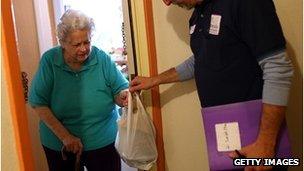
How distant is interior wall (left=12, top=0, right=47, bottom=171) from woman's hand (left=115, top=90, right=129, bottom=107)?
861mm

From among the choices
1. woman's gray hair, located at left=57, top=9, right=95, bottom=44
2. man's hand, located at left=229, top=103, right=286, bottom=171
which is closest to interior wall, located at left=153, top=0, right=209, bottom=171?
woman's gray hair, located at left=57, top=9, right=95, bottom=44

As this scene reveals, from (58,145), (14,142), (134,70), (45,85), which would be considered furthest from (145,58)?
(14,142)

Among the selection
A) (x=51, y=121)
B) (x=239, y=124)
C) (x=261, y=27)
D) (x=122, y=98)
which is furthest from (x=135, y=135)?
(x=261, y=27)

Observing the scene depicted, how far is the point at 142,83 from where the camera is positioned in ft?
5.09

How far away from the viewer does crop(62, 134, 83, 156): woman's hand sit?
5.53ft

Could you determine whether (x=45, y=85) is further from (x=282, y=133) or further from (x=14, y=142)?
(x=282, y=133)

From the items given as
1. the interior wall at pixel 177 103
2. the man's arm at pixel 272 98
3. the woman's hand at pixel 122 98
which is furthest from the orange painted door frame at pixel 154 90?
the man's arm at pixel 272 98

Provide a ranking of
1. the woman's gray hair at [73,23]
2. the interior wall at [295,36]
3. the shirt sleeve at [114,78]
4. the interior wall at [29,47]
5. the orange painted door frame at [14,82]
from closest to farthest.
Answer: the orange painted door frame at [14,82] → the interior wall at [295,36] → the woman's gray hair at [73,23] → the shirt sleeve at [114,78] → the interior wall at [29,47]

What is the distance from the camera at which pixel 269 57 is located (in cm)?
103

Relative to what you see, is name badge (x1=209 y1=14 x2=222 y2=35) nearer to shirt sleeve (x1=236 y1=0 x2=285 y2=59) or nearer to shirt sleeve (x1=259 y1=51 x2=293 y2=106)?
shirt sleeve (x1=236 y1=0 x2=285 y2=59)

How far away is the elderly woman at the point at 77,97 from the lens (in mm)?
1665

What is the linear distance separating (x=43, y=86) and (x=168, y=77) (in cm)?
61

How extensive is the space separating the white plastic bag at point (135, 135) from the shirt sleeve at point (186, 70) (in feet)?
0.78

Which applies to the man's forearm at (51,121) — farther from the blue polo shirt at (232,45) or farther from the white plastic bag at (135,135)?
the blue polo shirt at (232,45)
